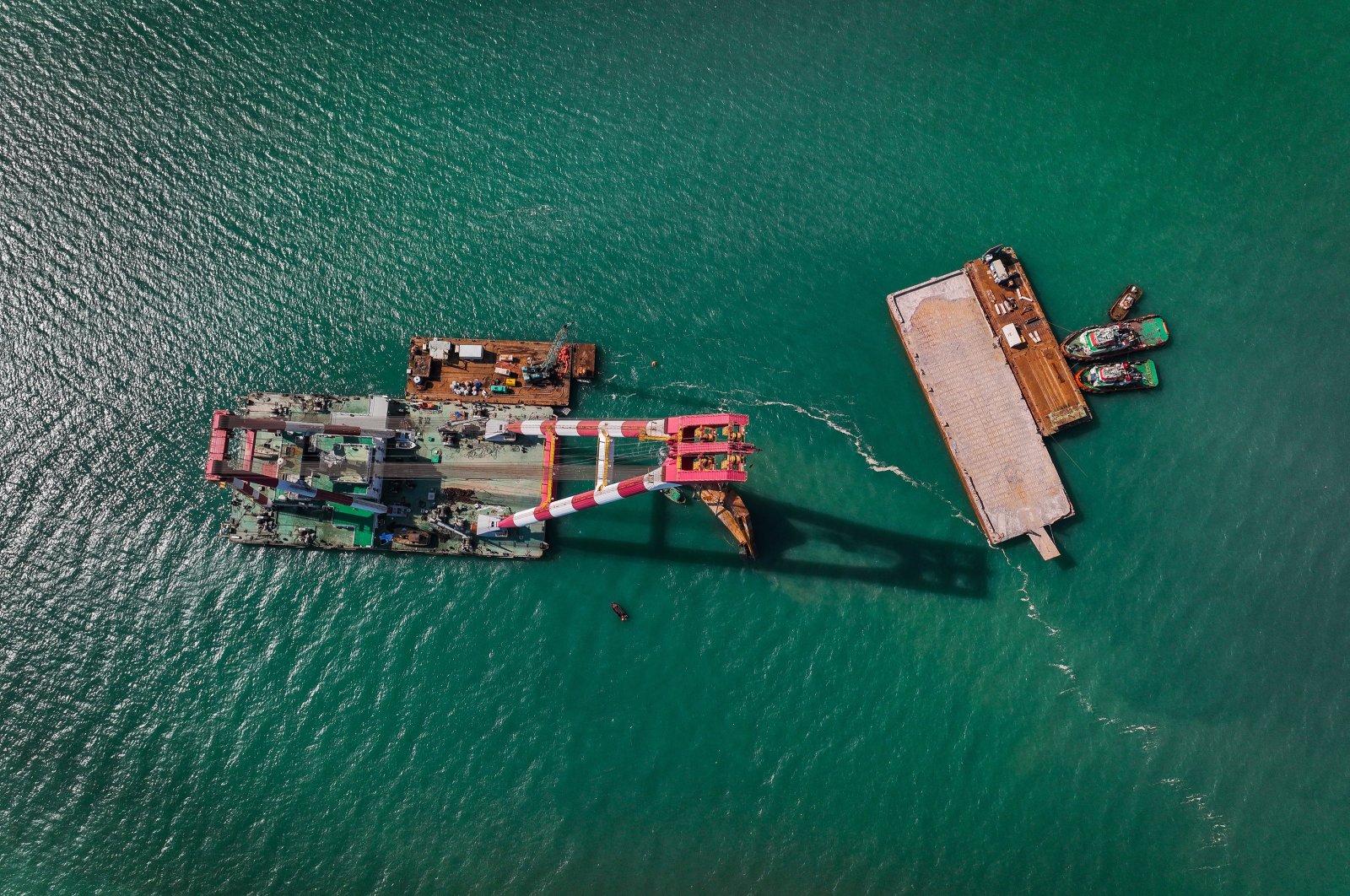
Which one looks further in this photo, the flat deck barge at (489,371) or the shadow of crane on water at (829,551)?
the flat deck barge at (489,371)

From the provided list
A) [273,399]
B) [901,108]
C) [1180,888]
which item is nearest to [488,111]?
[273,399]

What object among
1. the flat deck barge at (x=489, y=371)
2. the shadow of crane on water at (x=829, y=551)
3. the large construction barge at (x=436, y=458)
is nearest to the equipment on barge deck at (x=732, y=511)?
the large construction barge at (x=436, y=458)

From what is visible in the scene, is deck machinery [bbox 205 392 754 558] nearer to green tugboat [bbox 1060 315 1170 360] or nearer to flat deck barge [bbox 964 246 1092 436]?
flat deck barge [bbox 964 246 1092 436]

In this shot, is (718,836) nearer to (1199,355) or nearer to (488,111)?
(1199,355)

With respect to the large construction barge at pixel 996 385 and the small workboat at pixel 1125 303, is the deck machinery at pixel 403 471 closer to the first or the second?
the large construction barge at pixel 996 385

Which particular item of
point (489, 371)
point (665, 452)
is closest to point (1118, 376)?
point (665, 452)

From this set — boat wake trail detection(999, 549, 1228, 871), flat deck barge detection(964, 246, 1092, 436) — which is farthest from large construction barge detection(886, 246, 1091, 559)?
boat wake trail detection(999, 549, 1228, 871)
